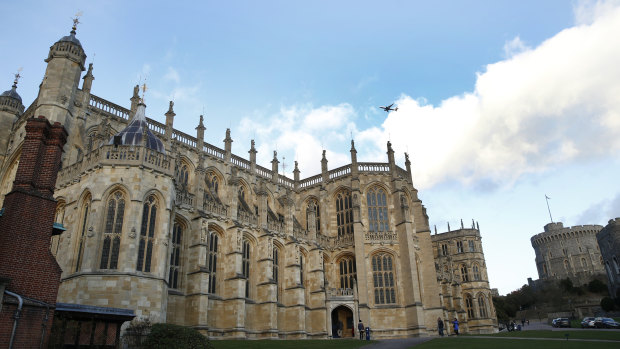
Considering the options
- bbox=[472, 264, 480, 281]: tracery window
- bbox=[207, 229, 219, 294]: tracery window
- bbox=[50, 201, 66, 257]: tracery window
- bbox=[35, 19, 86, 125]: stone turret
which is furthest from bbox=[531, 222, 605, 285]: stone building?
bbox=[35, 19, 86, 125]: stone turret

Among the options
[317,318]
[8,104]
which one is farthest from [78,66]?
[317,318]

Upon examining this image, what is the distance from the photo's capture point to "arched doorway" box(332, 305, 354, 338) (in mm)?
39656

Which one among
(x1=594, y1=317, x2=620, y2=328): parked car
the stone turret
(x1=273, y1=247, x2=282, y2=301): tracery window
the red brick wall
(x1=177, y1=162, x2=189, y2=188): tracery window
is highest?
the stone turret

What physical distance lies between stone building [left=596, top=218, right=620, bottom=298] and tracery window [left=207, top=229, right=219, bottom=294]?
63.0 meters

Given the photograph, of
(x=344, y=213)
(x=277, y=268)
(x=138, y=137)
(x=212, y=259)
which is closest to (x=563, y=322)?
(x=344, y=213)

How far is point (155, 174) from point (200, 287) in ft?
26.9

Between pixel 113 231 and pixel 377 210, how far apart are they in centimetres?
2768

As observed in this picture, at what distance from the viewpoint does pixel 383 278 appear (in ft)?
135

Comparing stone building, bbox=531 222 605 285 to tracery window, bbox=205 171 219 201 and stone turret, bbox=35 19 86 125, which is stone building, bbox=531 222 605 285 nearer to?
tracery window, bbox=205 171 219 201

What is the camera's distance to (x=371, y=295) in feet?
132

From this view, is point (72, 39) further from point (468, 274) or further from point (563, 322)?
point (468, 274)

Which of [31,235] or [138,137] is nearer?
[31,235]

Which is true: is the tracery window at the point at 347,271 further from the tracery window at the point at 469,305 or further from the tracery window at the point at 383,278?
the tracery window at the point at 469,305

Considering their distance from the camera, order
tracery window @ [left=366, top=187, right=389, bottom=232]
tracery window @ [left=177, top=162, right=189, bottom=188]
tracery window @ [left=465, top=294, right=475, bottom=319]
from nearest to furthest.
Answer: tracery window @ [left=177, top=162, right=189, bottom=188]
tracery window @ [left=366, top=187, right=389, bottom=232]
tracery window @ [left=465, top=294, right=475, bottom=319]
